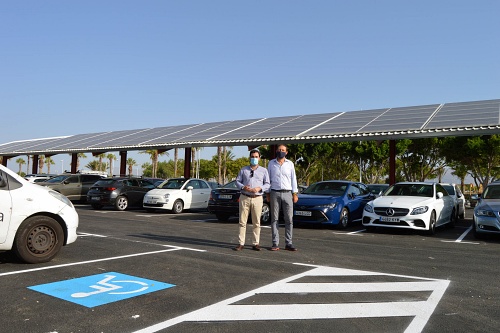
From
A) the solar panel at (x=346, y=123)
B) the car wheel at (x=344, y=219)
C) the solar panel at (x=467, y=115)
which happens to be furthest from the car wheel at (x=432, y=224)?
the solar panel at (x=346, y=123)

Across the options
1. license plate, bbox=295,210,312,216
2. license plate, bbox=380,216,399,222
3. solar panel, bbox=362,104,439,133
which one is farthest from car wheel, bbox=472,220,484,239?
solar panel, bbox=362,104,439,133

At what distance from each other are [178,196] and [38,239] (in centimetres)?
1136

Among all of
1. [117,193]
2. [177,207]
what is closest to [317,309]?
[177,207]

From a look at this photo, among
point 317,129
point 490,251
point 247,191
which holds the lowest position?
point 490,251

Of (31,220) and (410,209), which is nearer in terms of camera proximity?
(31,220)

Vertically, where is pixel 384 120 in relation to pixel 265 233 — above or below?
above

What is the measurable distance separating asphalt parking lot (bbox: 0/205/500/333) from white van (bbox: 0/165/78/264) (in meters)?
0.25

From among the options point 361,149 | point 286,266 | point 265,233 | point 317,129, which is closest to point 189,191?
point 317,129

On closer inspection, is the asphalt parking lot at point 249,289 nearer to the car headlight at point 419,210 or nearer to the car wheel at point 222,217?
the car headlight at point 419,210

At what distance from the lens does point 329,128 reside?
57.6 ft

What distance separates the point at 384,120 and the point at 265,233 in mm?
8723

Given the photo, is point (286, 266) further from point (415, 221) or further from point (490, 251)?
point (415, 221)

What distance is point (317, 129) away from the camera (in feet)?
57.9

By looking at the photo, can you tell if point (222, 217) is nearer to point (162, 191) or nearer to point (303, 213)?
point (303, 213)
